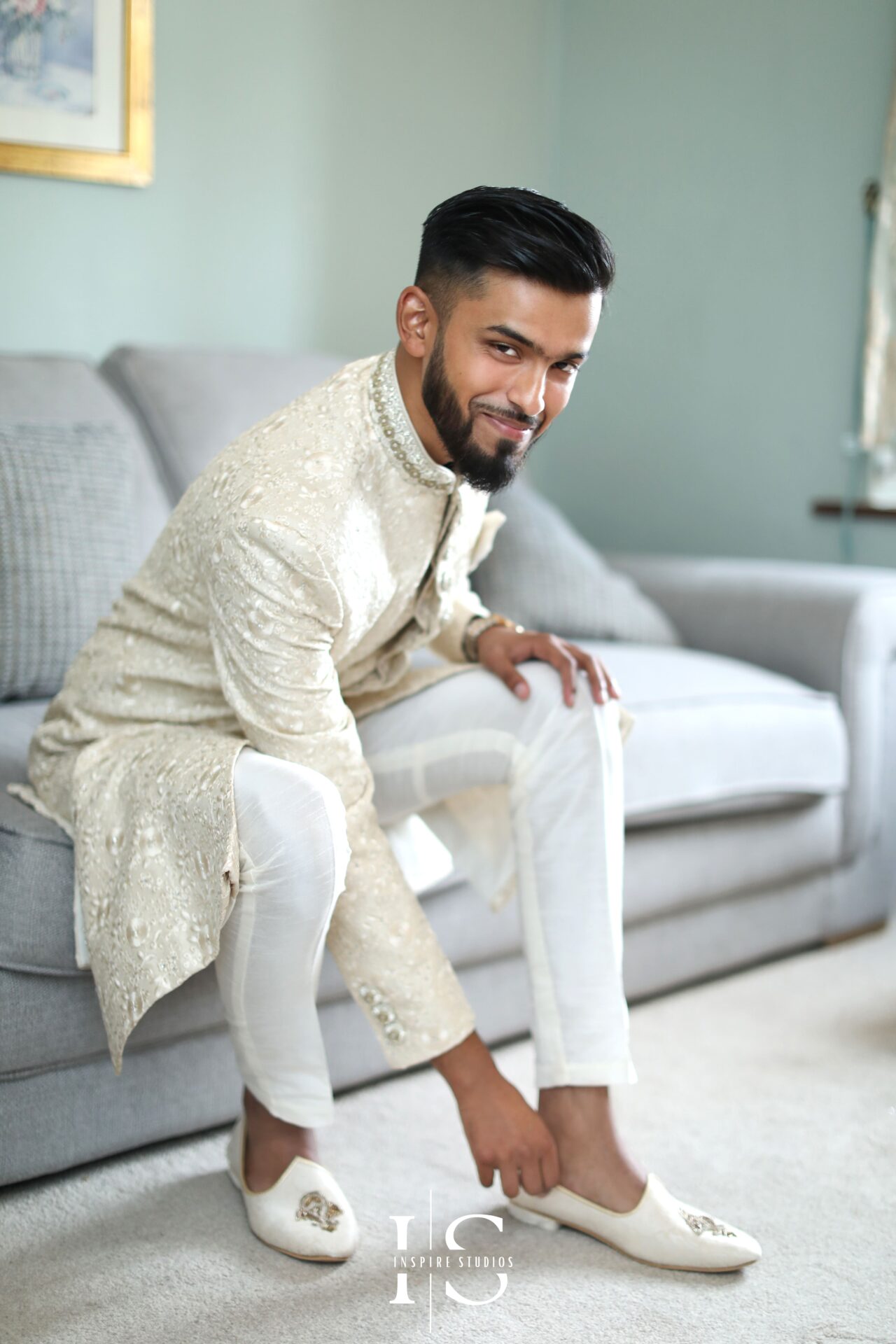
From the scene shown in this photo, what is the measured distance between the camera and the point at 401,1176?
1473mm

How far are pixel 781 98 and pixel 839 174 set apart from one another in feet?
0.76

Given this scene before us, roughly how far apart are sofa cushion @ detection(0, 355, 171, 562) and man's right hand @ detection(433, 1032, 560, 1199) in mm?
998

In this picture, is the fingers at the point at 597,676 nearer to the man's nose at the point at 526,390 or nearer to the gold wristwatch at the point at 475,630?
the gold wristwatch at the point at 475,630

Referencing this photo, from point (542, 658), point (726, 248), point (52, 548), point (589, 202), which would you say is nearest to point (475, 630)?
point (542, 658)

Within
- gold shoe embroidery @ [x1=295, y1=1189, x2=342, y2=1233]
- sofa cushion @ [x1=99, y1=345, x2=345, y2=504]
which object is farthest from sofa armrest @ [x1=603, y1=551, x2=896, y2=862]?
gold shoe embroidery @ [x1=295, y1=1189, x2=342, y2=1233]

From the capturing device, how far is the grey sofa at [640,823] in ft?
4.46

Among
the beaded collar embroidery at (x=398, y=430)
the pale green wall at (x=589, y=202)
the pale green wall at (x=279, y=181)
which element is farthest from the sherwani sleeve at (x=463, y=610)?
the pale green wall at (x=279, y=181)

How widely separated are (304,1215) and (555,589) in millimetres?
1325

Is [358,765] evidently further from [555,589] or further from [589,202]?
[589,202]

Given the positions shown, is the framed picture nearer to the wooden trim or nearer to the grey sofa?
the grey sofa

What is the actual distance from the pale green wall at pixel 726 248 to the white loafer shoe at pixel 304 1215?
2050 mm

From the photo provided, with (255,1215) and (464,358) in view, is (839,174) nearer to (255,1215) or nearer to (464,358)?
(464,358)

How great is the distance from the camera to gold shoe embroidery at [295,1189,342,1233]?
1295 millimetres

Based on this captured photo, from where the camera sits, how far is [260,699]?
48.5 inches
